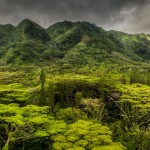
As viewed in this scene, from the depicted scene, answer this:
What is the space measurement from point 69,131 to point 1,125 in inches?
518

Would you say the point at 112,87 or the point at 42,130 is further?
the point at 112,87

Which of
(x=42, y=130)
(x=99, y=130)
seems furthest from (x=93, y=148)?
(x=42, y=130)

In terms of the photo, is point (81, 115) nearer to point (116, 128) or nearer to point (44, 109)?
point (116, 128)

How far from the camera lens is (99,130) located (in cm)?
4150

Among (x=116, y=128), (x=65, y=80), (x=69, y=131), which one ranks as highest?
(x=65, y=80)

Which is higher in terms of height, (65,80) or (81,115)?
(65,80)

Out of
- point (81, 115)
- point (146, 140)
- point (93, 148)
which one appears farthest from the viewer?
point (81, 115)

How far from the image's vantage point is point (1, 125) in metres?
48.3

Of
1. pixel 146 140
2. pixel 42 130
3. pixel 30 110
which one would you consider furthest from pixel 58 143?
pixel 146 140

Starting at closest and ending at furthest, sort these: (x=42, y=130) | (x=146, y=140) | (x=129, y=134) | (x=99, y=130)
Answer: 1. (x=99, y=130)
2. (x=42, y=130)
3. (x=146, y=140)
4. (x=129, y=134)

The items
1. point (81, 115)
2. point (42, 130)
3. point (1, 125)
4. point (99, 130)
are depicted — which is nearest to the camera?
point (99, 130)

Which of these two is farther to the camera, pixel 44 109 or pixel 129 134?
pixel 129 134

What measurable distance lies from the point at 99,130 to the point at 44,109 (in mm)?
12128

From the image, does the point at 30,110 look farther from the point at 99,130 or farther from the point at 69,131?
the point at 99,130
